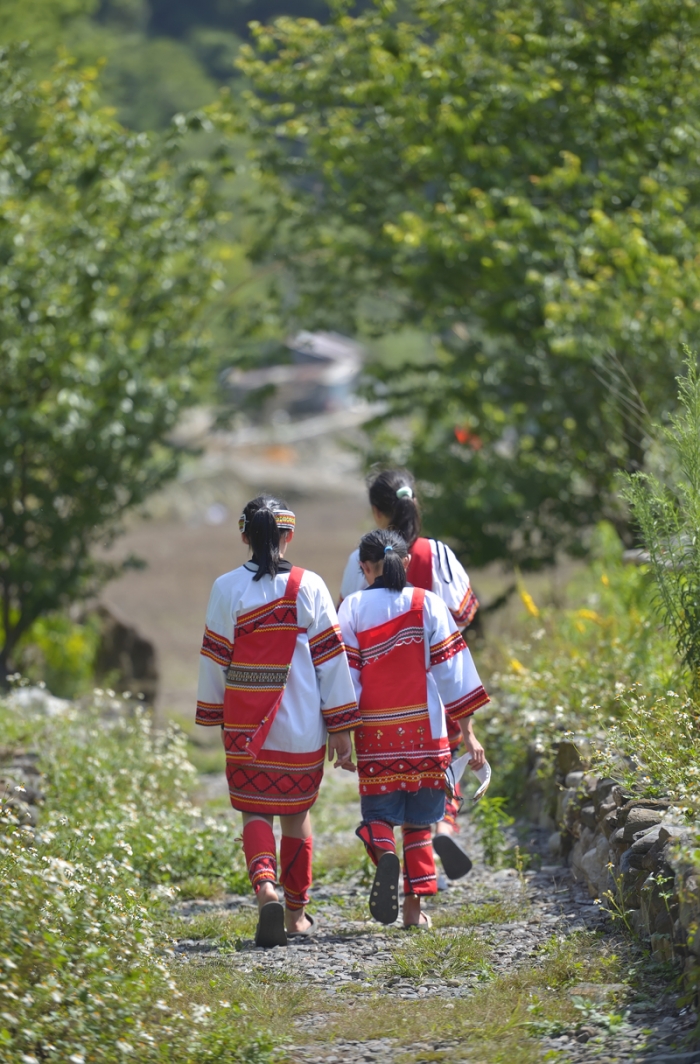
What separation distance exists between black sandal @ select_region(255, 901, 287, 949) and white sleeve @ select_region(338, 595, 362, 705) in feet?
2.63

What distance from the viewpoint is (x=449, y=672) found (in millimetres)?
4684

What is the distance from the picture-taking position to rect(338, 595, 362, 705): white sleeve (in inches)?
186

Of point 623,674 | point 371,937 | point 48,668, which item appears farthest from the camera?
point 48,668

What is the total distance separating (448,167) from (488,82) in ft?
2.21

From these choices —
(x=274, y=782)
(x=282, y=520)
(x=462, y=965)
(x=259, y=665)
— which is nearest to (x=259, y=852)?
(x=274, y=782)

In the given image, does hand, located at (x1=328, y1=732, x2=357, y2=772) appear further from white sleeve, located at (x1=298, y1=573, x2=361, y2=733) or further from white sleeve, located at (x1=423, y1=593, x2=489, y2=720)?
white sleeve, located at (x1=423, y1=593, x2=489, y2=720)

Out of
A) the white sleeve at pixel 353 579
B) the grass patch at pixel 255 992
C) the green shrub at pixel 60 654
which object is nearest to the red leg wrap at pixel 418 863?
the grass patch at pixel 255 992

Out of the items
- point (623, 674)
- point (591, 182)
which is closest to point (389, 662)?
point (623, 674)

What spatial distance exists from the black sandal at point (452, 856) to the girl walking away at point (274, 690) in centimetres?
55

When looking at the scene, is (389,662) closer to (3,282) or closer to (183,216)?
→ (3,282)

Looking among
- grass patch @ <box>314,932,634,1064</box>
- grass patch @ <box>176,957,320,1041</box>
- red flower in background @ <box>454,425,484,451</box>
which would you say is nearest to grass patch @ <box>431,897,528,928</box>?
grass patch @ <box>314,932,634,1064</box>

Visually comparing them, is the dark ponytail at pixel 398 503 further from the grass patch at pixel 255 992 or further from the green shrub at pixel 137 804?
the grass patch at pixel 255 992

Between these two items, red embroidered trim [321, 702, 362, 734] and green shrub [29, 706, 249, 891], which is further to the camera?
green shrub [29, 706, 249, 891]

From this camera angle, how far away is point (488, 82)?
30.7 ft
